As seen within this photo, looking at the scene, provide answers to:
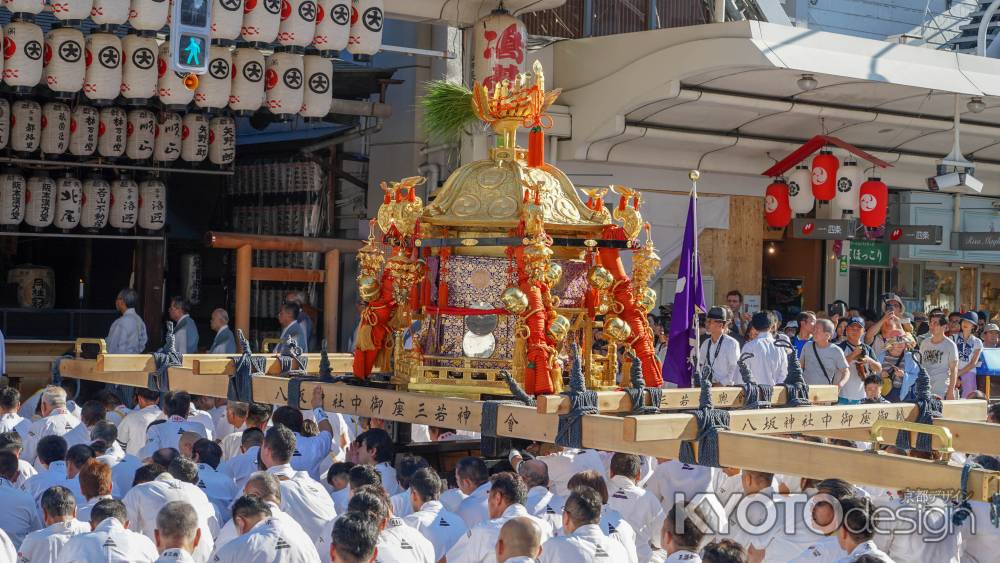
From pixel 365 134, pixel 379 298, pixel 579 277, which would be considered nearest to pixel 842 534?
pixel 579 277

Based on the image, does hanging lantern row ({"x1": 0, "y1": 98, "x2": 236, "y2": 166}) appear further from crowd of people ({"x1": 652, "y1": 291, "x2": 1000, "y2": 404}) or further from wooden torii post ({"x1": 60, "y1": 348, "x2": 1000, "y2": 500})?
wooden torii post ({"x1": 60, "y1": 348, "x2": 1000, "y2": 500})

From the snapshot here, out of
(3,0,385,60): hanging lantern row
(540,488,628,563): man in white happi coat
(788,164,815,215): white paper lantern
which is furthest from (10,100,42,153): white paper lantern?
(540,488,628,563): man in white happi coat

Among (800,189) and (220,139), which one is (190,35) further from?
(800,189)

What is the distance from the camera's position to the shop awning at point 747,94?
14.9 meters

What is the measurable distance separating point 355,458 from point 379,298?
114 cm

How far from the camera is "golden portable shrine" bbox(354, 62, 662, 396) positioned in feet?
25.5

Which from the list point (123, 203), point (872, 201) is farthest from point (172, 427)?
point (872, 201)

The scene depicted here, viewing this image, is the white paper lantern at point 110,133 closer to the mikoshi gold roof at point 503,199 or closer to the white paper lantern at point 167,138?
the white paper lantern at point 167,138

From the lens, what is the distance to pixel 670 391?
8.13m

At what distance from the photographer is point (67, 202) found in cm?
1577

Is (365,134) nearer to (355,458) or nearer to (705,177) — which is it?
(705,177)

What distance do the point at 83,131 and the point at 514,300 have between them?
379 inches

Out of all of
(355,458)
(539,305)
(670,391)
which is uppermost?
(539,305)

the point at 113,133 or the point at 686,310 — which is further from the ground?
the point at 113,133
